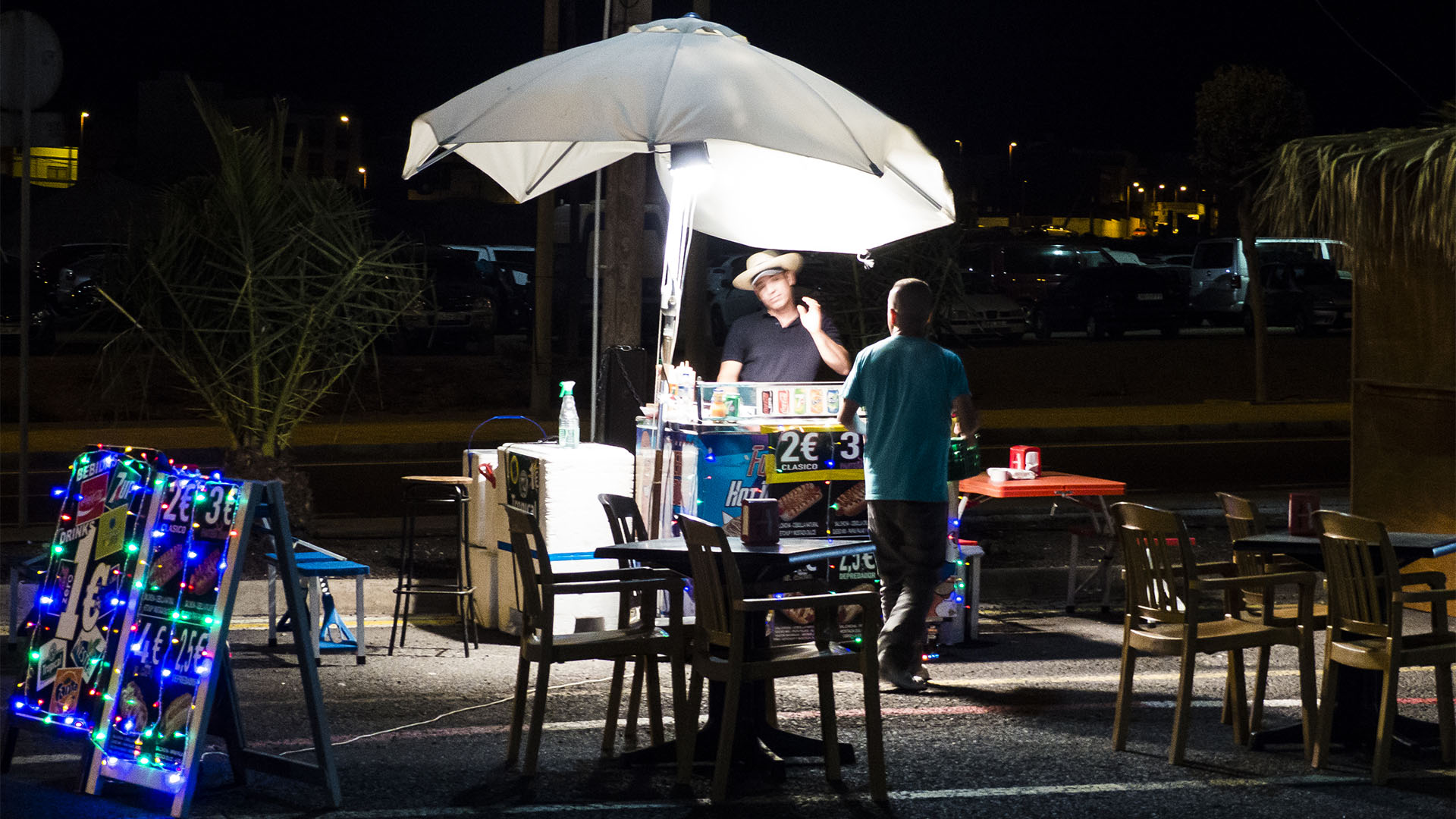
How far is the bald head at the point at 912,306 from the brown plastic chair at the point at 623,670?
5.01 ft

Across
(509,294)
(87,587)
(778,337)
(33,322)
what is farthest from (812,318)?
(509,294)

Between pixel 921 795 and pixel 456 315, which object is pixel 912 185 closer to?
pixel 921 795

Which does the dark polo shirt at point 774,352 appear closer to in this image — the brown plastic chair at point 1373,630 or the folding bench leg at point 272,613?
the folding bench leg at point 272,613

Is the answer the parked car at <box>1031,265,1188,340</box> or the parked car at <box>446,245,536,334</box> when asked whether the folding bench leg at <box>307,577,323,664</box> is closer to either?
the parked car at <box>446,245,536,334</box>

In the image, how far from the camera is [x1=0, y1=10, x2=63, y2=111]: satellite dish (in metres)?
10.9

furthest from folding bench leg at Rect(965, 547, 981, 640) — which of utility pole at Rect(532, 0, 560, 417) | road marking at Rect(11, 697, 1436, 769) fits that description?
utility pole at Rect(532, 0, 560, 417)

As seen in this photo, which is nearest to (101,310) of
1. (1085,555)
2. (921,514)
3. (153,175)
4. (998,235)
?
(921,514)

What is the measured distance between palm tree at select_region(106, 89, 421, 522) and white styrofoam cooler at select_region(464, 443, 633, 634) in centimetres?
187

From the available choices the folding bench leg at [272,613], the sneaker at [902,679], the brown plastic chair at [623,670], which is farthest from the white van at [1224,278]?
the brown plastic chair at [623,670]

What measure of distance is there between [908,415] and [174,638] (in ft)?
10.7

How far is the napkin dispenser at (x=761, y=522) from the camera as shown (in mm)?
6230

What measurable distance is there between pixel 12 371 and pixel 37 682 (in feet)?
53.9

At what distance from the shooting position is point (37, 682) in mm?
5836

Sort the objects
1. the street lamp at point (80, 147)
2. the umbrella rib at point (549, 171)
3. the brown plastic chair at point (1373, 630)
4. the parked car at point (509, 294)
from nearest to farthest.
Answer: the brown plastic chair at point (1373, 630)
the umbrella rib at point (549, 171)
the parked car at point (509, 294)
the street lamp at point (80, 147)
